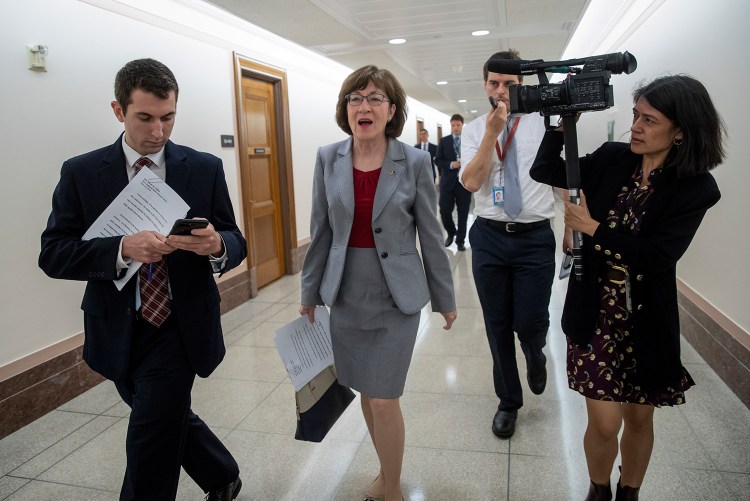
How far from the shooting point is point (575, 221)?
5.65 feet

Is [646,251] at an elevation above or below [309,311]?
above

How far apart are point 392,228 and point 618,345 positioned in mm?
863

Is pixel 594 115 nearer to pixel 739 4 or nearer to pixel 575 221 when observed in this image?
pixel 739 4

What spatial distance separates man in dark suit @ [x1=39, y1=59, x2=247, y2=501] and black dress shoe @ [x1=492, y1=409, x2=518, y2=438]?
1.53m

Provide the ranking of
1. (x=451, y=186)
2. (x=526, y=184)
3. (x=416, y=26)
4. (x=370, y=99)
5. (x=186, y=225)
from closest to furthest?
1. (x=186, y=225)
2. (x=370, y=99)
3. (x=526, y=184)
4. (x=416, y=26)
5. (x=451, y=186)

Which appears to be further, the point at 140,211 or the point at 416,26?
the point at 416,26

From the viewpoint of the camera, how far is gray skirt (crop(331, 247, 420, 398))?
1908mm

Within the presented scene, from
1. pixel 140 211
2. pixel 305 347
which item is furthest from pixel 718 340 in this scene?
pixel 140 211

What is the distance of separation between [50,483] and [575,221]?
101 inches

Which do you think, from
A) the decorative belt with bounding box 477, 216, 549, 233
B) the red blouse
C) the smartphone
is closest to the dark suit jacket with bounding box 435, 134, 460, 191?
the decorative belt with bounding box 477, 216, 549, 233

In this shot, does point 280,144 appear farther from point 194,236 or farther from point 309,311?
point 194,236

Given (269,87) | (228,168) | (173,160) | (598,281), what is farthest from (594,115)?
(173,160)

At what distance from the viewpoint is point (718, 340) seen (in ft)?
10.4

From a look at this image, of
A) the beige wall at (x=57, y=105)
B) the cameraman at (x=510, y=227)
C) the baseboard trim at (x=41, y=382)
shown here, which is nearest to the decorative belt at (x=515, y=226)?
the cameraman at (x=510, y=227)
